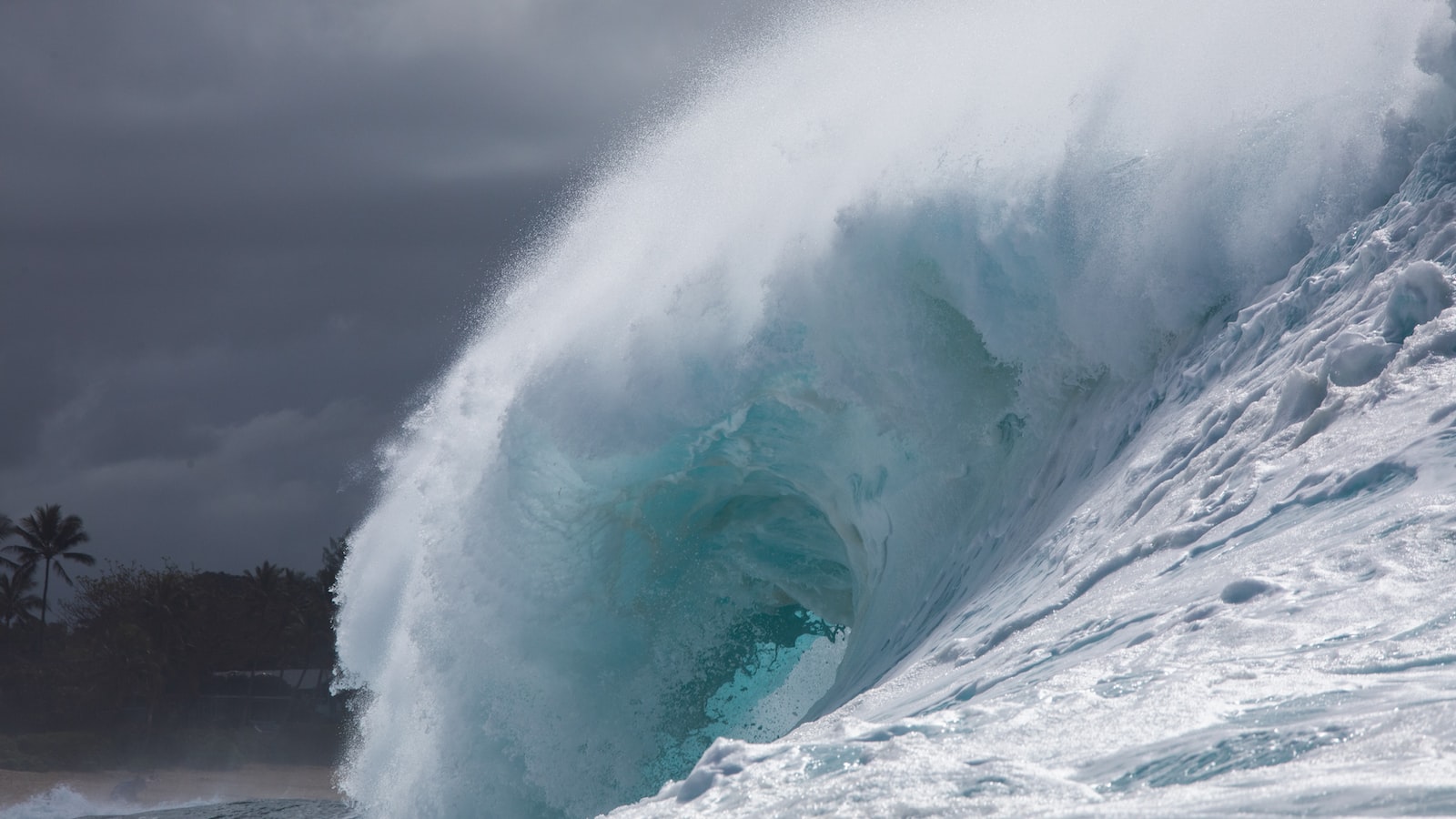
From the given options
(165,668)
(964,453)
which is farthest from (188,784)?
(964,453)

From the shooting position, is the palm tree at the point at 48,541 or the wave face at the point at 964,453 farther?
the palm tree at the point at 48,541

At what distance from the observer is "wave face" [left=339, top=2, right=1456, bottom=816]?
4391 millimetres

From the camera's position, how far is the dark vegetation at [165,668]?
4094cm

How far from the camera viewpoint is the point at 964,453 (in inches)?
416

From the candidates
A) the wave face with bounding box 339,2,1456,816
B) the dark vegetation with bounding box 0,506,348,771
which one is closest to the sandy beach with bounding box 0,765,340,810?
the dark vegetation with bounding box 0,506,348,771

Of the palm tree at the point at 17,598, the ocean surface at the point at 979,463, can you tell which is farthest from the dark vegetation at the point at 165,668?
the ocean surface at the point at 979,463

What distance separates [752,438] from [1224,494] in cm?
653

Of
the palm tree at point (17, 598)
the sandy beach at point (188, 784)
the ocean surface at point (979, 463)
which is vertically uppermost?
the palm tree at point (17, 598)

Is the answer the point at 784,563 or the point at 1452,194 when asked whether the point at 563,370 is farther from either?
the point at 1452,194

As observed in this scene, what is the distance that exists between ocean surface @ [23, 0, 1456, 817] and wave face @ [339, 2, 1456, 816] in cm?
3

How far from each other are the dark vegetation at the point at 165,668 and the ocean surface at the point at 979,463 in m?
32.0

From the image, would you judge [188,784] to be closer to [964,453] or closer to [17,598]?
[17,598]

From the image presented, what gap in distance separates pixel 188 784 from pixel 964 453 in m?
36.7

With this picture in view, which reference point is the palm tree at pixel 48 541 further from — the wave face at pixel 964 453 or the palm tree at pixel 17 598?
the wave face at pixel 964 453
